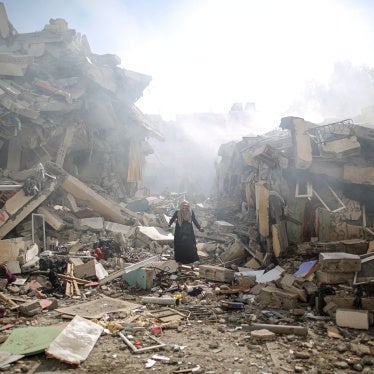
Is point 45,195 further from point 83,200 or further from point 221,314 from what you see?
point 221,314

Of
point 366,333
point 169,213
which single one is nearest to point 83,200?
point 169,213

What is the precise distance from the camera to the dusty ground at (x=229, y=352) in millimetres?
3535

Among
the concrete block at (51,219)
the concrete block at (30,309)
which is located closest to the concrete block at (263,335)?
the concrete block at (30,309)

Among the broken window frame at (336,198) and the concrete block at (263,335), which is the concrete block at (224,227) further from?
the concrete block at (263,335)

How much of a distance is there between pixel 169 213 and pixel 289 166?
7884 mm

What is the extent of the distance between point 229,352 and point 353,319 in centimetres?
193

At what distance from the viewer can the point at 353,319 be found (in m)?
4.61

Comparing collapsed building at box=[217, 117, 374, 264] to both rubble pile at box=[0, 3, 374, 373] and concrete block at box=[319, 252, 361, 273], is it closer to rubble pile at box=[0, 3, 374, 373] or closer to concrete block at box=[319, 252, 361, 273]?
rubble pile at box=[0, 3, 374, 373]

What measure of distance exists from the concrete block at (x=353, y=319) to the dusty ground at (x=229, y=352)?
0.12 meters

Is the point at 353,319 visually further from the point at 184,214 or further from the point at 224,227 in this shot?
the point at 224,227

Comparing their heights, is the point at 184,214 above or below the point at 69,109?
below

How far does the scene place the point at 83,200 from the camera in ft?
39.0

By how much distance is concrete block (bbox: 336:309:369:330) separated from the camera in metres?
4.56

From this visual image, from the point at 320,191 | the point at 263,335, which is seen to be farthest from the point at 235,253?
the point at 263,335
